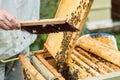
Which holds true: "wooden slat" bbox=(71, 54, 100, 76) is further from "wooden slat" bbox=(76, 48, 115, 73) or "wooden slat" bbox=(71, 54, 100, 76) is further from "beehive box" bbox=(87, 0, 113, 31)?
"beehive box" bbox=(87, 0, 113, 31)

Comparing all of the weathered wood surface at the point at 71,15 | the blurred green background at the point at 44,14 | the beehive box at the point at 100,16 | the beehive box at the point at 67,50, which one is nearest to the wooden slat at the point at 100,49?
the beehive box at the point at 67,50

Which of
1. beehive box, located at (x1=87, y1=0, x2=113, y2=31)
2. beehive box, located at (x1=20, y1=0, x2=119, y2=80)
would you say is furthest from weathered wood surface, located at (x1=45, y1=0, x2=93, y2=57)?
beehive box, located at (x1=87, y1=0, x2=113, y2=31)

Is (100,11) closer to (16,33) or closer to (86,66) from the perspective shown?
(16,33)

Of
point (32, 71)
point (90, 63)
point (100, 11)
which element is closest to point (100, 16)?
point (100, 11)

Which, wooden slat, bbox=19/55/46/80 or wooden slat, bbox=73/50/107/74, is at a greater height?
wooden slat, bbox=73/50/107/74

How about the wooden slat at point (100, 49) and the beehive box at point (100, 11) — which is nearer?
the wooden slat at point (100, 49)

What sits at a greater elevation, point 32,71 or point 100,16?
point 32,71

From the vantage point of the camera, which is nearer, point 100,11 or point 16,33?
point 16,33

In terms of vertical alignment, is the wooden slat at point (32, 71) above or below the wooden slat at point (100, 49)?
below

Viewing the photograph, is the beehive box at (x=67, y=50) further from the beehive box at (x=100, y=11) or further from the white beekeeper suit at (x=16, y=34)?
the beehive box at (x=100, y=11)

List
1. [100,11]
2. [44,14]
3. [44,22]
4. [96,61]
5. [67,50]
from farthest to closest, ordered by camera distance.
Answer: [100,11] < [44,14] < [96,61] < [67,50] < [44,22]
